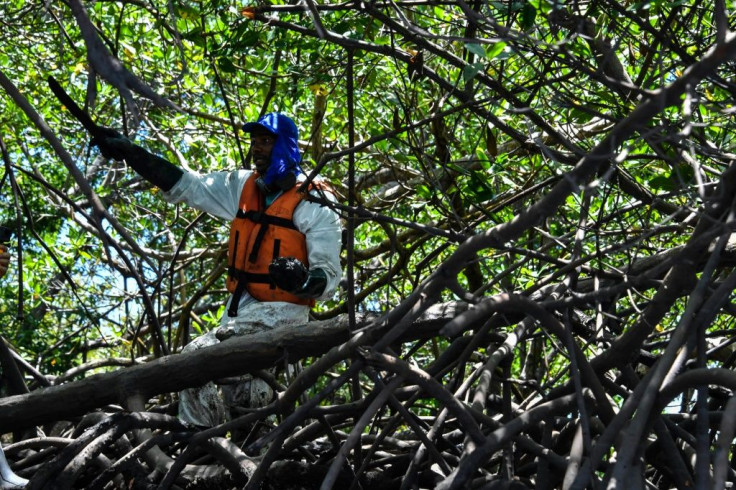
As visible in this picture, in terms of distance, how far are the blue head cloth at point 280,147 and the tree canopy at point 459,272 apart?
0.60 ft

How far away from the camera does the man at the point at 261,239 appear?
420 cm

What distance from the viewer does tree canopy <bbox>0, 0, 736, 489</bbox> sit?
7.50 ft

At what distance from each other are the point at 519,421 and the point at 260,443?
681 millimetres

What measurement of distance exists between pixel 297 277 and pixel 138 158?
907 millimetres

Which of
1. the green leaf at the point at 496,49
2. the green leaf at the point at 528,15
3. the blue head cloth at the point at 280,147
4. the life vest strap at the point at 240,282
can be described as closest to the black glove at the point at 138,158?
the blue head cloth at the point at 280,147

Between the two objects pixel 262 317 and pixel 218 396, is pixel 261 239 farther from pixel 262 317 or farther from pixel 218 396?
pixel 218 396

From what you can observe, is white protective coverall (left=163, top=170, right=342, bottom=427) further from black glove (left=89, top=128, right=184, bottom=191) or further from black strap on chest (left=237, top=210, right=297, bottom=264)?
black glove (left=89, top=128, right=184, bottom=191)

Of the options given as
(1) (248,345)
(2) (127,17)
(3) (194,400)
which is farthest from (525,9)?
(2) (127,17)

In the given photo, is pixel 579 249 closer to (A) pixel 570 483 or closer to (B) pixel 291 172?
(A) pixel 570 483

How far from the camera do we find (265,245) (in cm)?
439

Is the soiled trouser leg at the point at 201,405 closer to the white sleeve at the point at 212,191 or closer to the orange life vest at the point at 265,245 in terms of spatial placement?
the orange life vest at the point at 265,245

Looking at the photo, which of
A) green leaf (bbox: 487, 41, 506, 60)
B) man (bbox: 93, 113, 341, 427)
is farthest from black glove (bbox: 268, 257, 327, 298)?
green leaf (bbox: 487, 41, 506, 60)

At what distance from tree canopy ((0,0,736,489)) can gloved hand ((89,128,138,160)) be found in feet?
1.33

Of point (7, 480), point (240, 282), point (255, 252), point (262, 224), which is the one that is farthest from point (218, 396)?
point (7, 480)
